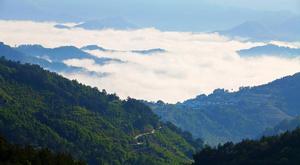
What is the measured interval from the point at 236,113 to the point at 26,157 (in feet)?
479

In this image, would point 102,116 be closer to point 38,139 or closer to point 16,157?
point 38,139

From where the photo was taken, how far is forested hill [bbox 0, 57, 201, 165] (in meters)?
81.9

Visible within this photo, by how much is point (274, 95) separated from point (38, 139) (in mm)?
120931

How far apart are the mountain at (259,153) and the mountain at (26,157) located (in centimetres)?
1521

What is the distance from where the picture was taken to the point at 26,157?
3167 centimetres

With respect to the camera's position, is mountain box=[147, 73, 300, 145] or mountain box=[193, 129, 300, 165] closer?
mountain box=[193, 129, 300, 165]

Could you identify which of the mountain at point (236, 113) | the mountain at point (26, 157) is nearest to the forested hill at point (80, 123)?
the mountain at point (236, 113)

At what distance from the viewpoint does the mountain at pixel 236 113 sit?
160 m

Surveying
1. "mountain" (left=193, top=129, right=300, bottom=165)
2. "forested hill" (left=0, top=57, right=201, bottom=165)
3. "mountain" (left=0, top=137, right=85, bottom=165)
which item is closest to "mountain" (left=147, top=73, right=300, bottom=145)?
"forested hill" (left=0, top=57, right=201, bottom=165)

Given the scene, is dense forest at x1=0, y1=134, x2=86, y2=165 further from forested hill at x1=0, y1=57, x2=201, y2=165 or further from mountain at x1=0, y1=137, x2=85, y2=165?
forested hill at x1=0, y1=57, x2=201, y2=165

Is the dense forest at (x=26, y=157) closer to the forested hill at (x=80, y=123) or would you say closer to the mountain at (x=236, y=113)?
the forested hill at (x=80, y=123)

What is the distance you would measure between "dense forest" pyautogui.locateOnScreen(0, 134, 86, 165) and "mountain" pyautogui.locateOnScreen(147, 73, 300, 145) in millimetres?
114550

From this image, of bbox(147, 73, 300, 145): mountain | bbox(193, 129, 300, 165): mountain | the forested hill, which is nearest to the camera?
bbox(193, 129, 300, 165): mountain

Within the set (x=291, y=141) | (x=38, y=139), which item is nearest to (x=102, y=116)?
(x=38, y=139)
